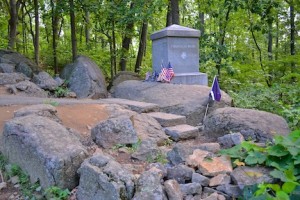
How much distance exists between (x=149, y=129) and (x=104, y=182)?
6.45ft

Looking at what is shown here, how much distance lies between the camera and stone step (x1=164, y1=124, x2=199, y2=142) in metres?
4.77

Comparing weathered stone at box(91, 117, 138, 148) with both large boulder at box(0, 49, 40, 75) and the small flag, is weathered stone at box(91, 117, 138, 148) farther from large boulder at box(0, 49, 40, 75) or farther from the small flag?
large boulder at box(0, 49, 40, 75)

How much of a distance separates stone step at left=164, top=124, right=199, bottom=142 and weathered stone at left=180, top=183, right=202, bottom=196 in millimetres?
1753

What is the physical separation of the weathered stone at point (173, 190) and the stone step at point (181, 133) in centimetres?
177

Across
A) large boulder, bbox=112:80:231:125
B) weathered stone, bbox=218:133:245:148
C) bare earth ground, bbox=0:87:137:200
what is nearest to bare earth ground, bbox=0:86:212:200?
bare earth ground, bbox=0:87:137:200

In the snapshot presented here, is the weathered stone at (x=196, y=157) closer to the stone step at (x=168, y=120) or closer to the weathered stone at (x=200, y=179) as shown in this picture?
the weathered stone at (x=200, y=179)

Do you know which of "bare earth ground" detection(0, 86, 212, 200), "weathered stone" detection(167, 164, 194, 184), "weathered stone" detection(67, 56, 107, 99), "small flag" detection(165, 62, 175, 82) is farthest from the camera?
"weathered stone" detection(67, 56, 107, 99)

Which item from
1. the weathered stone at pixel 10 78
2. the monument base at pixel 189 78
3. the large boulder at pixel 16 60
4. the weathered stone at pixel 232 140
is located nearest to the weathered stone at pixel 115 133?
the weathered stone at pixel 232 140

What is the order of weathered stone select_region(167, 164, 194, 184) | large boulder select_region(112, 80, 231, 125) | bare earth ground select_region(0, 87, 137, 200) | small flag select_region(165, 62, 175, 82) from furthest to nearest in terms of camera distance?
small flag select_region(165, 62, 175, 82), large boulder select_region(112, 80, 231, 125), bare earth ground select_region(0, 87, 137, 200), weathered stone select_region(167, 164, 194, 184)

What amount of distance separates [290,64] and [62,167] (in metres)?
11.3

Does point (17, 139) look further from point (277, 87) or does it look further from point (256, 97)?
point (277, 87)

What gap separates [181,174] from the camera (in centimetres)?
319

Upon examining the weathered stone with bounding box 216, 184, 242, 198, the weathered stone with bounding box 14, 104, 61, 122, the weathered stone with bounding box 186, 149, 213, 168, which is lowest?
the weathered stone with bounding box 216, 184, 242, 198

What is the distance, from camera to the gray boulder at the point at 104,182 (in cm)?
286
